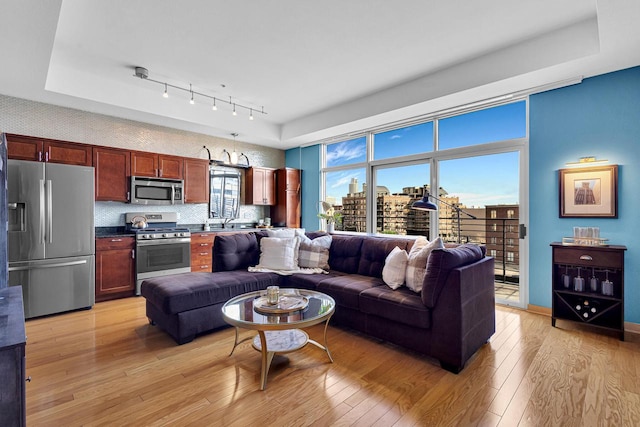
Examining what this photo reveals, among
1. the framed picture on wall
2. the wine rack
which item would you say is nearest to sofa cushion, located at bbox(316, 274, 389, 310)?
the wine rack

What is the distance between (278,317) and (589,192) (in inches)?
134

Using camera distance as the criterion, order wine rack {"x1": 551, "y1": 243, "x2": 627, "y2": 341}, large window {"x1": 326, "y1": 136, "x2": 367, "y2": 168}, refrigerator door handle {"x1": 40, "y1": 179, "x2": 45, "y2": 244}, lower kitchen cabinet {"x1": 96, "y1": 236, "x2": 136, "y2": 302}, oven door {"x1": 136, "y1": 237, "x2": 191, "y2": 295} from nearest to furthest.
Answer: wine rack {"x1": 551, "y1": 243, "x2": 627, "y2": 341}
refrigerator door handle {"x1": 40, "y1": 179, "x2": 45, "y2": 244}
lower kitchen cabinet {"x1": 96, "y1": 236, "x2": 136, "y2": 302}
oven door {"x1": 136, "y1": 237, "x2": 191, "y2": 295}
large window {"x1": 326, "y1": 136, "x2": 367, "y2": 168}

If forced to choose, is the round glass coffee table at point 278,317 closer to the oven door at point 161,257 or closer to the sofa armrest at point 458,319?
the sofa armrest at point 458,319

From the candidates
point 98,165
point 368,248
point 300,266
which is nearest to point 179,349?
point 300,266

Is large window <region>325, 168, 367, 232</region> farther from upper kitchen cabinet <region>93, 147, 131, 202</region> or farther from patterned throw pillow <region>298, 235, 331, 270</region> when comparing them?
upper kitchen cabinet <region>93, 147, 131, 202</region>

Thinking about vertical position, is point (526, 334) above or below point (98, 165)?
below

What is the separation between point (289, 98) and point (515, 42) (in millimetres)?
2856

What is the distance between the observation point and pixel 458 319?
226 cm

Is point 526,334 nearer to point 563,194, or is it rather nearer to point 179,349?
point 563,194

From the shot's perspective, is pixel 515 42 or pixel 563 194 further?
pixel 563 194

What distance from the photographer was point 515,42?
302 cm

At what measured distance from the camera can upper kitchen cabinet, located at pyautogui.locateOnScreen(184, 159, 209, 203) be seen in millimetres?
5164

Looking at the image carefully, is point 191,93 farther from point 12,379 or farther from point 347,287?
point 12,379

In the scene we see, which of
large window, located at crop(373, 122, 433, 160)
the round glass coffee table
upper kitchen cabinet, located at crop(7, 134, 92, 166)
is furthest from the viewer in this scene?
large window, located at crop(373, 122, 433, 160)
